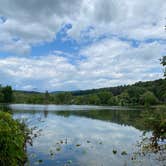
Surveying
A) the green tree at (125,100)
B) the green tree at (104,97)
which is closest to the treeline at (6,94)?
the green tree at (104,97)

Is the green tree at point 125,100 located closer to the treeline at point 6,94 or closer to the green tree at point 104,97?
the green tree at point 104,97

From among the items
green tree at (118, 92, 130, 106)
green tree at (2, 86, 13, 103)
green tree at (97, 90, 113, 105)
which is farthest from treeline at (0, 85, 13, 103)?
green tree at (118, 92, 130, 106)

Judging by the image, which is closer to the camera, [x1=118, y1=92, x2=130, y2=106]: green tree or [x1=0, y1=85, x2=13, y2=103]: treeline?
[x1=0, y1=85, x2=13, y2=103]: treeline

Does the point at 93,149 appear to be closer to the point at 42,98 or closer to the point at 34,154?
the point at 34,154

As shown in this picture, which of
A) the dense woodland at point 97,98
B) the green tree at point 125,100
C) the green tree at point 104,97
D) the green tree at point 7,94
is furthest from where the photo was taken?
the green tree at point 104,97

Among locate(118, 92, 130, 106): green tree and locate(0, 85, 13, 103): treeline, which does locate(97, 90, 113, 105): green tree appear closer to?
locate(118, 92, 130, 106): green tree

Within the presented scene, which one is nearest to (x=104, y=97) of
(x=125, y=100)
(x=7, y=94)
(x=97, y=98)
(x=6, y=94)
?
(x=97, y=98)

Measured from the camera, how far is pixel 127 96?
131625 mm

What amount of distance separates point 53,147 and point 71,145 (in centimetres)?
161

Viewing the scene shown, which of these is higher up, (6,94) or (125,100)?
(6,94)

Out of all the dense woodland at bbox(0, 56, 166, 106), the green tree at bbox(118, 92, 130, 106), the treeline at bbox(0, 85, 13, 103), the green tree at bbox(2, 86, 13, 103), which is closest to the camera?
the treeline at bbox(0, 85, 13, 103)

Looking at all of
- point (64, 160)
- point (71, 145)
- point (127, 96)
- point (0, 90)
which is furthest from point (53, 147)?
point (127, 96)

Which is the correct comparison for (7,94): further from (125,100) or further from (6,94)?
(125,100)

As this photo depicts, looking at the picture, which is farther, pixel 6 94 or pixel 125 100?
pixel 125 100
